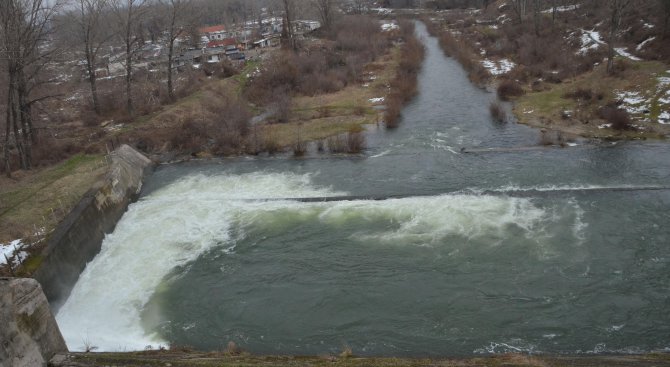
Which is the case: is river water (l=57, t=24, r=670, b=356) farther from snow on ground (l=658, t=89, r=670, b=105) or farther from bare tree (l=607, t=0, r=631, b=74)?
bare tree (l=607, t=0, r=631, b=74)

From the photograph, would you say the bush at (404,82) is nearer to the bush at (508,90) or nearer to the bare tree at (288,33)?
the bush at (508,90)

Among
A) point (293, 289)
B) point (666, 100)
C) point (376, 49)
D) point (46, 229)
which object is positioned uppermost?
point (376, 49)

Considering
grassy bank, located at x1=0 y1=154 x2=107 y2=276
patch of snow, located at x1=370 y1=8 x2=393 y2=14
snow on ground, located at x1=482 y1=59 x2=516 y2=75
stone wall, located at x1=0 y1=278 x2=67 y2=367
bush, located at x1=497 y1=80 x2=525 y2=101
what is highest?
patch of snow, located at x1=370 y1=8 x2=393 y2=14

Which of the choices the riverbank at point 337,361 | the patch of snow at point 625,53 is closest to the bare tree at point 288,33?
the patch of snow at point 625,53

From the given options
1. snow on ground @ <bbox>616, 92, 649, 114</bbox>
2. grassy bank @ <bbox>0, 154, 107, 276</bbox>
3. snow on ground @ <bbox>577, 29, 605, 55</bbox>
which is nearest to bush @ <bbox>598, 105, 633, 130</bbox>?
snow on ground @ <bbox>616, 92, 649, 114</bbox>

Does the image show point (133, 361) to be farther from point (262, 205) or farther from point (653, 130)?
point (653, 130)

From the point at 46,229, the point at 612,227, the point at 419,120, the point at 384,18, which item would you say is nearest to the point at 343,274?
the point at 612,227
